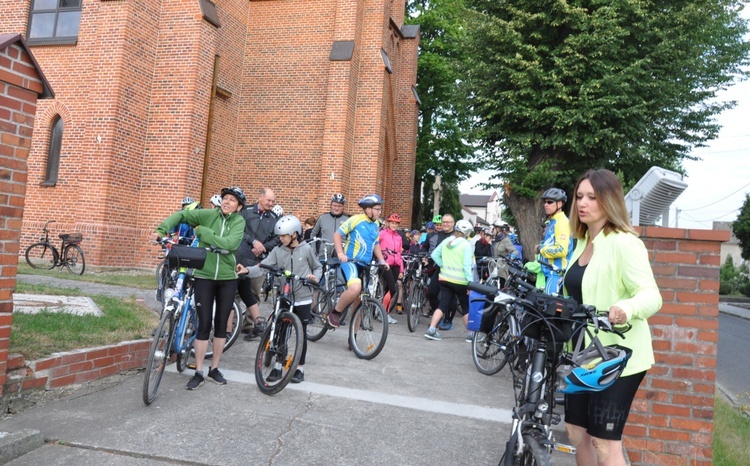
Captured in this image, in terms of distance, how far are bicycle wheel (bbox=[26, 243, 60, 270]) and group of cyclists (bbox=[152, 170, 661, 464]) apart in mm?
6975

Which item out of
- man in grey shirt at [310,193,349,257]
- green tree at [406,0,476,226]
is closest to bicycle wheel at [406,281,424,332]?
man in grey shirt at [310,193,349,257]

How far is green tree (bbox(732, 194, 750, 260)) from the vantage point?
42000 millimetres

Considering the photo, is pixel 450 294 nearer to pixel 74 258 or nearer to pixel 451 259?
pixel 451 259

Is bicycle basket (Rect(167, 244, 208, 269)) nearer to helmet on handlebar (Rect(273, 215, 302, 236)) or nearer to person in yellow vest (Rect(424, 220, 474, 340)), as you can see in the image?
helmet on handlebar (Rect(273, 215, 302, 236))

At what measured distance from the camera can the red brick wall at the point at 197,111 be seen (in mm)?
13719

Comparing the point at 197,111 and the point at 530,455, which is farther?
the point at 197,111

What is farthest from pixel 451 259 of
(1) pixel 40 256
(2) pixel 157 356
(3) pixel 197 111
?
(1) pixel 40 256

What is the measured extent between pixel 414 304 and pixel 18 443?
23.3 ft

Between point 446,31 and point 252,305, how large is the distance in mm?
24116

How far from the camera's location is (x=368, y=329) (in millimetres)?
7090

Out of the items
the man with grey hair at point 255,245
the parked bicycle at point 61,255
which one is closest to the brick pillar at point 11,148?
the man with grey hair at point 255,245

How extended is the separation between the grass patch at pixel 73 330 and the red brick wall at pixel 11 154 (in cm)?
66

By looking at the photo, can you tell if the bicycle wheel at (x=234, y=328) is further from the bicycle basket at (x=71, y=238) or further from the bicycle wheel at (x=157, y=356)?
the bicycle basket at (x=71, y=238)

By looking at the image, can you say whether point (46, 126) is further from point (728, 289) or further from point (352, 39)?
point (728, 289)
